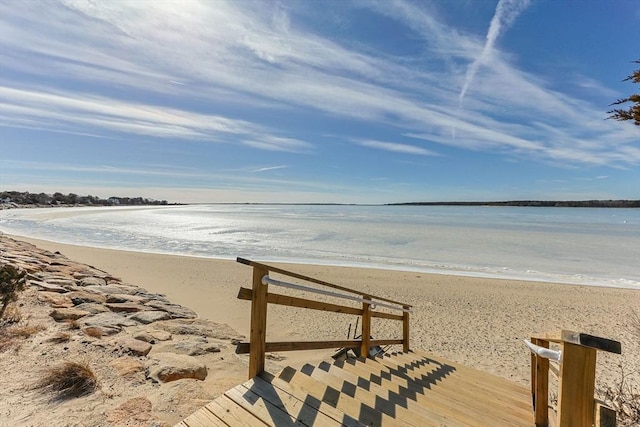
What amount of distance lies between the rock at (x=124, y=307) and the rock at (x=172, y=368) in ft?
9.28

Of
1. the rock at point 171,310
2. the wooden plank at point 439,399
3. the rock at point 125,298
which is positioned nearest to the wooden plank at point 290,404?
the wooden plank at point 439,399

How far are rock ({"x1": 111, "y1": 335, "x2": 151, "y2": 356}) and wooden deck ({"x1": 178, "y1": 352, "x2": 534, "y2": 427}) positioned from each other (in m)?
2.70

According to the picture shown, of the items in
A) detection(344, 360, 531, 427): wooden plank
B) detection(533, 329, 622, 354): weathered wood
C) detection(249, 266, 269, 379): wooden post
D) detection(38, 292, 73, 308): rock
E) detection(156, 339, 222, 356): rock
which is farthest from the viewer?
detection(38, 292, 73, 308): rock

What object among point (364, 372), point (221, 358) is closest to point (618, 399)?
point (364, 372)

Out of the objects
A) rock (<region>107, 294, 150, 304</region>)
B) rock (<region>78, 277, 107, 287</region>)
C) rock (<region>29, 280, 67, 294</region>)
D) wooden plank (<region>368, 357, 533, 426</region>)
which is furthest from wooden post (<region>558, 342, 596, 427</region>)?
rock (<region>78, 277, 107, 287</region>)

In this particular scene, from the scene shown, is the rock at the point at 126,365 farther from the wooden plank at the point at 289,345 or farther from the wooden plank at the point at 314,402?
the wooden plank at the point at 314,402

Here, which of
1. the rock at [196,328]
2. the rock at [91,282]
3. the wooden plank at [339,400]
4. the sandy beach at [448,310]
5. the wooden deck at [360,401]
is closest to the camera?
the wooden deck at [360,401]

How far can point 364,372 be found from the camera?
142 inches

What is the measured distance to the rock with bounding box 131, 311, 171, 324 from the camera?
6430 millimetres

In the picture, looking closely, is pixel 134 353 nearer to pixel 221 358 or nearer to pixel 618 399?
pixel 221 358

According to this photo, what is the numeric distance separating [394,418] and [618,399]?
312cm

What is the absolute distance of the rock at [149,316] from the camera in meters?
6.43

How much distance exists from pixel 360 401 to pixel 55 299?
6.61 meters

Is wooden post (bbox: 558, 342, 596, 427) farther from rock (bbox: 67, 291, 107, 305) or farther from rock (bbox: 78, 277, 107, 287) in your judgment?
rock (bbox: 78, 277, 107, 287)
